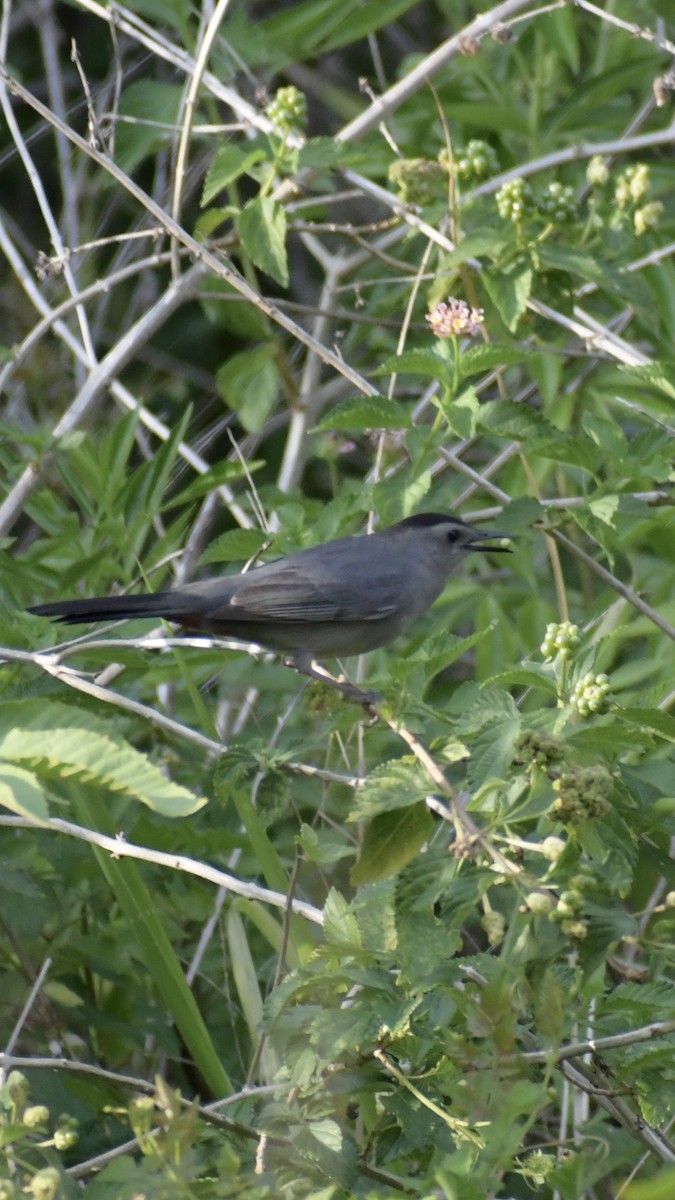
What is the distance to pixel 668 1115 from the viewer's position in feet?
7.70

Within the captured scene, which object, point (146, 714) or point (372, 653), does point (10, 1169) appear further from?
point (372, 653)

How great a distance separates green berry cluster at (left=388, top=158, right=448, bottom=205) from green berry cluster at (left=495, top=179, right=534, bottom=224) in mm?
Result: 330

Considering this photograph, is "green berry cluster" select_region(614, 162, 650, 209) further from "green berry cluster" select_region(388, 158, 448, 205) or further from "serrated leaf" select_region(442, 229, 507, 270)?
"green berry cluster" select_region(388, 158, 448, 205)

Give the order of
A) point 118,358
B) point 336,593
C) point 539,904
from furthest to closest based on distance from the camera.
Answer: point 336,593, point 118,358, point 539,904

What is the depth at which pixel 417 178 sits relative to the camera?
12.9ft

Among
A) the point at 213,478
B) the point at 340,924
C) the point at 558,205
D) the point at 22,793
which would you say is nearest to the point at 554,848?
the point at 340,924

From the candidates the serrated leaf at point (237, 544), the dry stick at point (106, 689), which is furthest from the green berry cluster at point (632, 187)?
the dry stick at point (106, 689)

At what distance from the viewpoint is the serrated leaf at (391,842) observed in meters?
2.24

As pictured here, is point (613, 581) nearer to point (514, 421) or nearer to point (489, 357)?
point (514, 421)

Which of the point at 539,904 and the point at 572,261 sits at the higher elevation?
the point at 572,261

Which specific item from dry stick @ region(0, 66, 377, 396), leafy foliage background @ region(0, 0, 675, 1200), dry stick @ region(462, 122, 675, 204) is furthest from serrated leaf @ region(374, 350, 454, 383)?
dry stick @ region(462, 122, 675, 204)

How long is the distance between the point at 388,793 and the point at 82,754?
578mm

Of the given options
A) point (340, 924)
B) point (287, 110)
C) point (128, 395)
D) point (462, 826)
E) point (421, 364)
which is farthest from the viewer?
point (128, 395)

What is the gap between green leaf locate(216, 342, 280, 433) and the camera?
16.1ft
